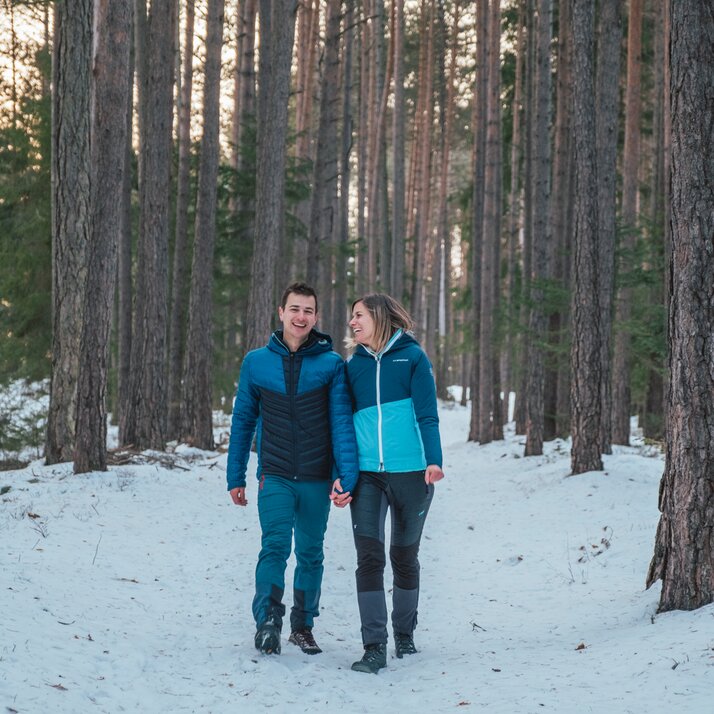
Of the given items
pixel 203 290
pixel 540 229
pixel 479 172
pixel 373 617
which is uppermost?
pixel 479 172

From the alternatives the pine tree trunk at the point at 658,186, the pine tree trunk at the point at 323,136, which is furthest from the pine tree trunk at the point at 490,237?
the pine tree trunk at the point at 323,136

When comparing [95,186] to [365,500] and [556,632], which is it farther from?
[556,632]

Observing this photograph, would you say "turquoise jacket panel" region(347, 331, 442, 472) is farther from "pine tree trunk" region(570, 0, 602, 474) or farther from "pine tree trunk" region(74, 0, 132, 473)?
"pine tree trunk" region(570, 0, 602, 474)

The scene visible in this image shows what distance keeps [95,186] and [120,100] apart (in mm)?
1129

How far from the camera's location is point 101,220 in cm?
964

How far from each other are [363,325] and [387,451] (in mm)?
788

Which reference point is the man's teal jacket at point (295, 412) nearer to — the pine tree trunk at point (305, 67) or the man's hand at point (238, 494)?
the man's hand at point (238, 494)

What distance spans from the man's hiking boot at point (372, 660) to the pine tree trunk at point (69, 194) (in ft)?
20.2

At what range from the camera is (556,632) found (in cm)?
561

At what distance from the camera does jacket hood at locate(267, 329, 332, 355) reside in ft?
16.3

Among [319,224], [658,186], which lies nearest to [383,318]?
[319,224]

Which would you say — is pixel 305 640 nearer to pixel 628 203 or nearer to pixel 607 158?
pixel 607 158

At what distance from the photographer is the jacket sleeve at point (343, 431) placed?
477 cm

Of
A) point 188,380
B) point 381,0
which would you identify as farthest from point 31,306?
point 381,0
